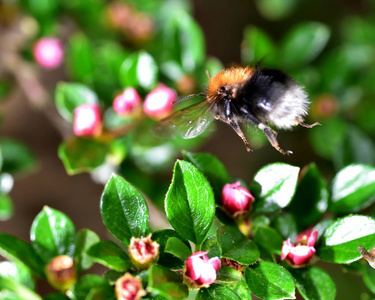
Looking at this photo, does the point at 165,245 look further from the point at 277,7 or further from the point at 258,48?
the point at 277,7

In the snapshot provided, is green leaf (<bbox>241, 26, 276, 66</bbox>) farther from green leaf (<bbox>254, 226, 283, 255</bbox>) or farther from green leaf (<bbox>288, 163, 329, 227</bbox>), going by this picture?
green leaf (<bbox>254, 226, 283, 255</bbox>)

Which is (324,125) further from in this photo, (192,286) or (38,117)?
(38,117)

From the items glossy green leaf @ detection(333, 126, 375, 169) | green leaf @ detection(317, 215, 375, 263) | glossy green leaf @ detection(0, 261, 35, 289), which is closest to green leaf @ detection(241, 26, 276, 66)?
Answer: glossy green leaf @ detection(333, 126, 375, 169)

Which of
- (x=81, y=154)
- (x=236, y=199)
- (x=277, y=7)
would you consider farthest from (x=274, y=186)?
(x=277, y=7)

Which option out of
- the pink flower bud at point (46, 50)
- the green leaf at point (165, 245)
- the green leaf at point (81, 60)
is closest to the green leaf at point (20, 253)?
the green leaf at point (165, 245)

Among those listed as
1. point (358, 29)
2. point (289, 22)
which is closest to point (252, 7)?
point (289, 22)
